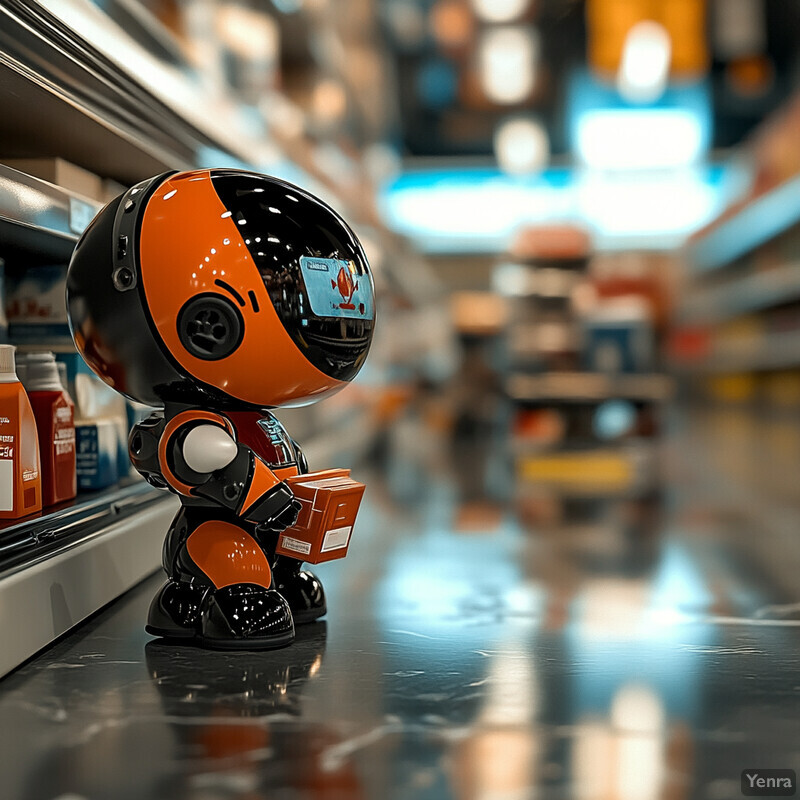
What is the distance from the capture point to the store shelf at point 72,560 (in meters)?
1.18

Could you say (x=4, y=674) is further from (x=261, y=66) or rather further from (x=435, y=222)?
(x=435, y=222)

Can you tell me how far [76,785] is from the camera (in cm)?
87

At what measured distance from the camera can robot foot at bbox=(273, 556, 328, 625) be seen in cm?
141

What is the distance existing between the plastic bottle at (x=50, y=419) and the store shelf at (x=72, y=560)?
0.04 metres

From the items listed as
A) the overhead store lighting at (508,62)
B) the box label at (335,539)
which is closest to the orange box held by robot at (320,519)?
the box label at (335,539)

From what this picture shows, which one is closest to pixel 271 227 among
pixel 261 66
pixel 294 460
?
pixel 294 460

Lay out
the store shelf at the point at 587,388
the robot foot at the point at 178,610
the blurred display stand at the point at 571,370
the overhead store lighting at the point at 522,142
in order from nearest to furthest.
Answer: the robot foot at the point at 178,610 < the blurred display stand at the point at 571,370 < the store shelf at the point at 587,388 < the overhead store lighting at the point at 522,142

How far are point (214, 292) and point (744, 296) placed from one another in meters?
9.22

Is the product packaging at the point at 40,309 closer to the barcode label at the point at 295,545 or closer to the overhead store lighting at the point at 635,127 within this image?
the barcode label at the point at 295,545

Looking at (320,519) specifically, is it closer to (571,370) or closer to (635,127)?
(571,370)

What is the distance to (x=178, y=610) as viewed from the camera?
1314mm

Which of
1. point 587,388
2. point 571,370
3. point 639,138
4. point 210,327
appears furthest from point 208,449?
point 639,138

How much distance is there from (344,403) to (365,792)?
11.5 ft


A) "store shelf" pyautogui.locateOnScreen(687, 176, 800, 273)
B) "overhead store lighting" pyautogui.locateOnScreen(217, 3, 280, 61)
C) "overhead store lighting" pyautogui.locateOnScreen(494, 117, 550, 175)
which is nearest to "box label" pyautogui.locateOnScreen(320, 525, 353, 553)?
"overhead store lighting" pyautogui.locateOnScreen(217, 3, 280, 61)
